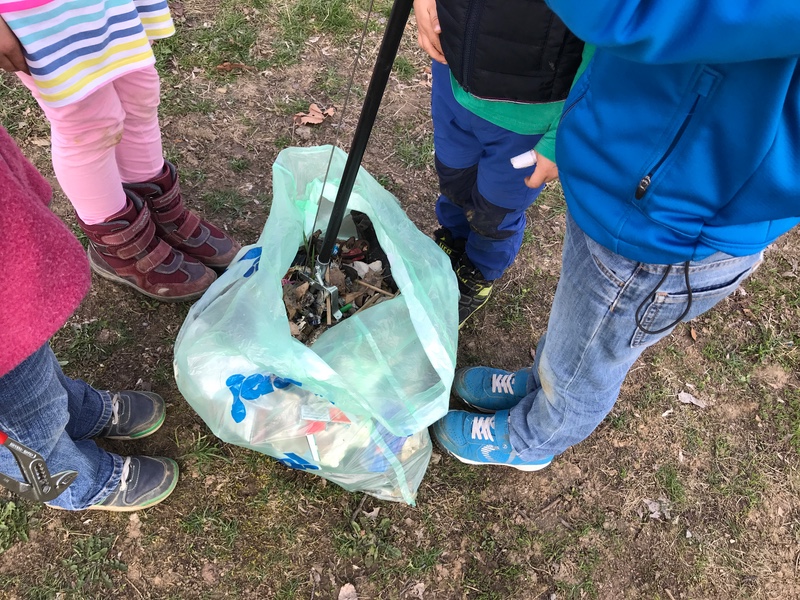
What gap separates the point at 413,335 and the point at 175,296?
969mm

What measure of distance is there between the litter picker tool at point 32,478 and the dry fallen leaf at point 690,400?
2.06 meters

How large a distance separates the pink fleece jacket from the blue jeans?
1000 mm

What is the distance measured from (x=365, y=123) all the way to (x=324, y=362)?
1.87 ft

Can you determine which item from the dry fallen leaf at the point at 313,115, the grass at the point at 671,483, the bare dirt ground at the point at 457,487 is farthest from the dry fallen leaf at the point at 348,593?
the dry fallen leaf at the point at 313,115

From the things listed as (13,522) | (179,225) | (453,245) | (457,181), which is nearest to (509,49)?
(457,181)

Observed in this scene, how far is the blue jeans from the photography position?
1.49 metres

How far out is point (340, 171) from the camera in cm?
170

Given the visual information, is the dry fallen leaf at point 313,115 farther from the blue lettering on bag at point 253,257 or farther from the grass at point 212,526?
the grass at point 212,526

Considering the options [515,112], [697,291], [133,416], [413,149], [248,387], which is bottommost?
[133,416]

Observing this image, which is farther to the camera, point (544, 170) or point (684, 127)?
point (544, 170)

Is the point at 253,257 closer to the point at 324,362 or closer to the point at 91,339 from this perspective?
the point at 324,362

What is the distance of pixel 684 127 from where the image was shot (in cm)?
84

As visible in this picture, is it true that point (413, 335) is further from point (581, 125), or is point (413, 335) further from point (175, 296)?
point (175, 296)

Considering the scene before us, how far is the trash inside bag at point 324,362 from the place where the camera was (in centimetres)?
141
